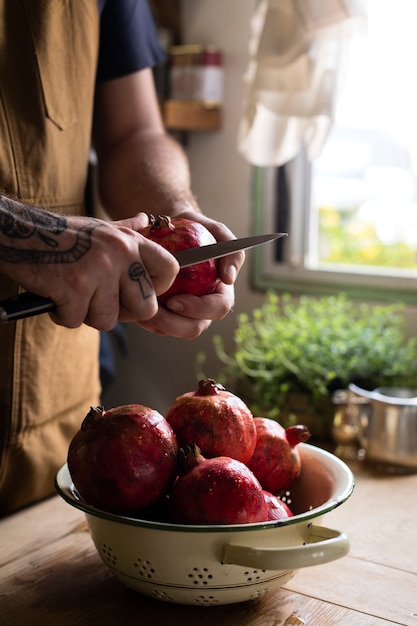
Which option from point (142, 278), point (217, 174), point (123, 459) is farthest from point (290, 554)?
point (217, 174)

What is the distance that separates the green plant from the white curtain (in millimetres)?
436

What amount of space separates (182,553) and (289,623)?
157 millimetres

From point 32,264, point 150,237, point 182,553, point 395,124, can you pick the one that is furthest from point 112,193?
point 395,124

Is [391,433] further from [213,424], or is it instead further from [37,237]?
[37,237]

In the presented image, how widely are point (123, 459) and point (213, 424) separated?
118mm

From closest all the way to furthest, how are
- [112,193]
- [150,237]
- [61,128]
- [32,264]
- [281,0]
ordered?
1. [32,264]
2. [150,237]
3. [61,128]
4. [112,193]
5. [281,0]

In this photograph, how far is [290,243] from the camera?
235cm

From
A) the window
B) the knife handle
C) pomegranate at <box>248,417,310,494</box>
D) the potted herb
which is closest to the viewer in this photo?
the knife handle

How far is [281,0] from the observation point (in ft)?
5.82

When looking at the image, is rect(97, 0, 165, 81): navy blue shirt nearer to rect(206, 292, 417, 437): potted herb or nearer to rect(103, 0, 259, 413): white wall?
rect(206, 292, 417, 437): potted herb

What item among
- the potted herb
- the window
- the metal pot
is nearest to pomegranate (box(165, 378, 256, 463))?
the metal pot

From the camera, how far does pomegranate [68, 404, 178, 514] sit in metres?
0.77

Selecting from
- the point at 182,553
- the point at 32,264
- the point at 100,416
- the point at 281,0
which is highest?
the point at 281,0

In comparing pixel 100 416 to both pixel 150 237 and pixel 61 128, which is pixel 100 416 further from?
pixel 61 128
